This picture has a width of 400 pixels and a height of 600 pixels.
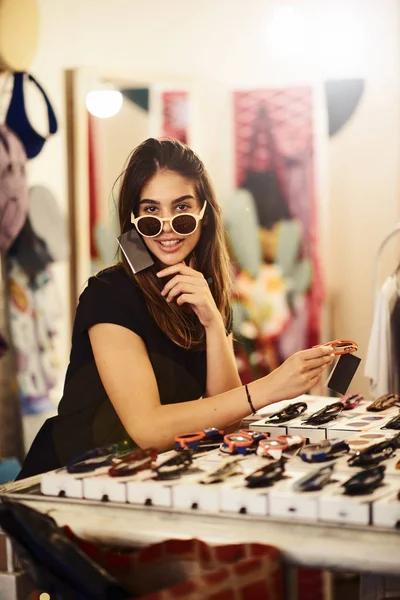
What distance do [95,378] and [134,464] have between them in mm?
470

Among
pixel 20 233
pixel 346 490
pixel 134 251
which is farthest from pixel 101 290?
pixel 20 233

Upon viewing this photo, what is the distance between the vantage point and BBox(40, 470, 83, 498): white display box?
133cm

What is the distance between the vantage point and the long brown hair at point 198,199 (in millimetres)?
1860

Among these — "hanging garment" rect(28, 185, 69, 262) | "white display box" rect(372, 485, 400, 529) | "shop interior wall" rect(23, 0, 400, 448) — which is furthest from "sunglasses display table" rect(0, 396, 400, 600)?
"hanging garment" rect(28, 185, 69, 262)

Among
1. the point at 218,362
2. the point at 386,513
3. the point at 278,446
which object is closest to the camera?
the point at 386,513

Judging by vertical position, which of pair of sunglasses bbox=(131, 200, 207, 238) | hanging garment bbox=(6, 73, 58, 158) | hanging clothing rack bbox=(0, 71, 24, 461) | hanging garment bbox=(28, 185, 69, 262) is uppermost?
hanging garment bbox=(6, 73, 58, 158)

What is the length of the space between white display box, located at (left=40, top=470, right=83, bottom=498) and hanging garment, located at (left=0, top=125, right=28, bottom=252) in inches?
99.2

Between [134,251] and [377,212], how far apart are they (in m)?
2.08

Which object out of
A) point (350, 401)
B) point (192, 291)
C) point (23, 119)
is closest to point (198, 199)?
point (192, 291)

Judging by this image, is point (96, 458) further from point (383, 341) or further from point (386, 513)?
point (383, 341)

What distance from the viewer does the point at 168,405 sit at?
1670mm

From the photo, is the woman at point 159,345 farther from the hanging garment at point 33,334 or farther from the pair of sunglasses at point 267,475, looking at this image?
the hanging garment at point 33,334

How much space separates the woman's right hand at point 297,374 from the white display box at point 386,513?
504mm

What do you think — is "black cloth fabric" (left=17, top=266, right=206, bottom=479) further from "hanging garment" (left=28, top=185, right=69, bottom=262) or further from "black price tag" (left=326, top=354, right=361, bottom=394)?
"hanging garment" (left=28, top=185, right=69, bottom=262)
